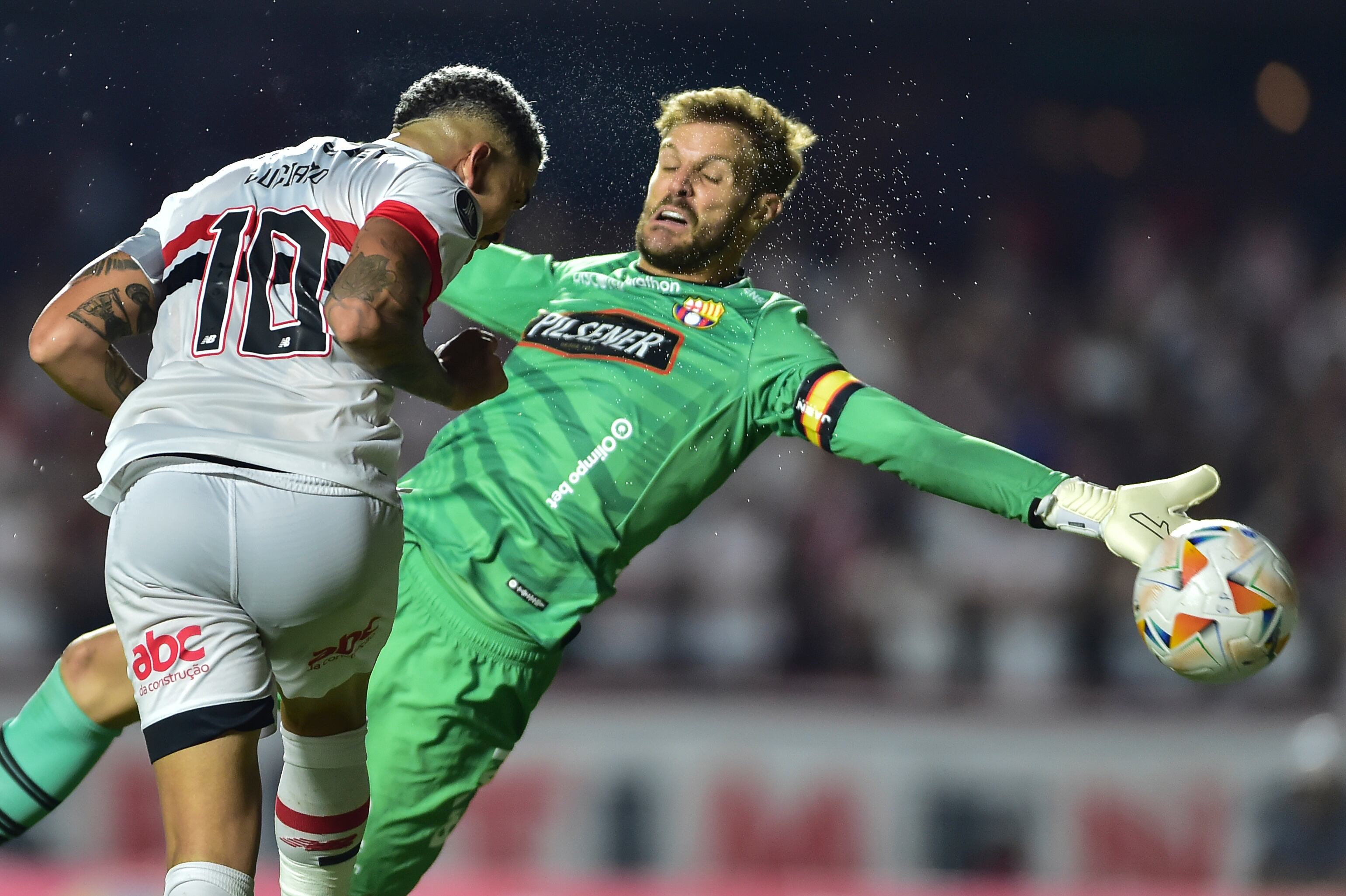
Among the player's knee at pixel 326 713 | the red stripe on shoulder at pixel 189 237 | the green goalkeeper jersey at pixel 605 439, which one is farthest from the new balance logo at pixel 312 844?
the red stripe on shoulder at pixel 189 237

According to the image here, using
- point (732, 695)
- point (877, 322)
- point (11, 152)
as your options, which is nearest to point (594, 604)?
point (732, 695)

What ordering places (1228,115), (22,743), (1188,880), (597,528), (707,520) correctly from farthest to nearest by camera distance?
(1228,115) < (707,520) < (1188,880) < (597,528) < (22,743)

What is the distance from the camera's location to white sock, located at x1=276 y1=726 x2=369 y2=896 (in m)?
3.36

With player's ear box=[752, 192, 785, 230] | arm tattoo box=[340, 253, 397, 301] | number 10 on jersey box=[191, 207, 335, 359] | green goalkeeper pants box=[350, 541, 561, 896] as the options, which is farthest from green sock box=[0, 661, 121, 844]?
player's ear box=[752, 192, 785, 230]

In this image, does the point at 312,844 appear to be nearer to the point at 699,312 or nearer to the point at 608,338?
the point at 608,338

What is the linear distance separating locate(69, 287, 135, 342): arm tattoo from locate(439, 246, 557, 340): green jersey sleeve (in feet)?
4.59

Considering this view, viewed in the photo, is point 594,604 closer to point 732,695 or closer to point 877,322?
point 732,695

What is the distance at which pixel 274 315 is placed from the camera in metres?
2.82

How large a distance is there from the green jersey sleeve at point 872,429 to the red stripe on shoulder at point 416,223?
1.24 m

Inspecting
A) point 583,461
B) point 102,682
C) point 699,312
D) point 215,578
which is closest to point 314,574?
point 215,578

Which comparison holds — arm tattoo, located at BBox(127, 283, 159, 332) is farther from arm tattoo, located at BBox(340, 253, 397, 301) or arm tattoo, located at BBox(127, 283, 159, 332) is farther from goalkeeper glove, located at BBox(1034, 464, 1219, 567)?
goalkeeper glove, located at BBox(1034, 464, 1219, 567)

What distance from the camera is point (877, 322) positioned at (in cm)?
861

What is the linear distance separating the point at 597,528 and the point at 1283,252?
6559 millimetres

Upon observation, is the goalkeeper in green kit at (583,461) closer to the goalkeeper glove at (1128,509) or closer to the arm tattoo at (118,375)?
the goalkeeper glove at (1128,509)
